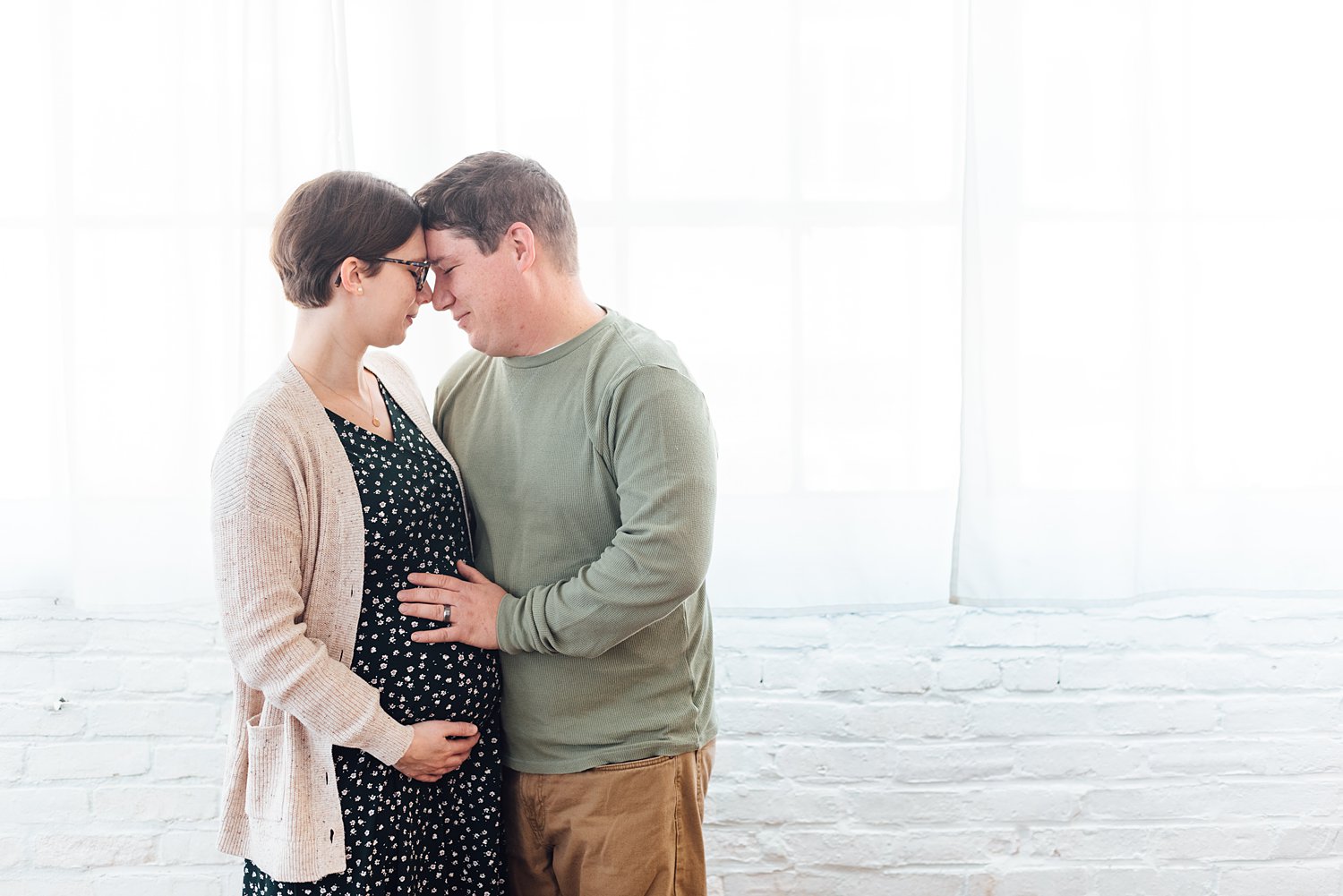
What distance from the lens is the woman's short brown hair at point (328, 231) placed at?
1326 millimetres

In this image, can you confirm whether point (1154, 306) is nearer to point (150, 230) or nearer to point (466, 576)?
point (466, 576)

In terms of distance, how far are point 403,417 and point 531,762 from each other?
55 centimetres

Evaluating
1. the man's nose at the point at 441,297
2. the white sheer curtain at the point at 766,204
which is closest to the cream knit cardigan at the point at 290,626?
the man's nose at the point at 441,297

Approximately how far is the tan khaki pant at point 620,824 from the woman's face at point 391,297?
2.23 feet

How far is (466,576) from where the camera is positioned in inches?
57.1

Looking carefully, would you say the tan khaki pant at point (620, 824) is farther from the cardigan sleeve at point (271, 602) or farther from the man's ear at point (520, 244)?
the man's ear at point (520, 244)

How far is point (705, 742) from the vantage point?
152 centimetres

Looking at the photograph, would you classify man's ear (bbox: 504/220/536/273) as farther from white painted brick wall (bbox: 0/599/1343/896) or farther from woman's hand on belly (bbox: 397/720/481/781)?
white painted brick wall (bbox: 0/599/1343/896)

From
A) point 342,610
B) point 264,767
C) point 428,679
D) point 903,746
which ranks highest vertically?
point 342,610

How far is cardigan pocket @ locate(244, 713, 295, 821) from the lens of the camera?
1324 mm

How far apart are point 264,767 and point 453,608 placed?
0.32 meters

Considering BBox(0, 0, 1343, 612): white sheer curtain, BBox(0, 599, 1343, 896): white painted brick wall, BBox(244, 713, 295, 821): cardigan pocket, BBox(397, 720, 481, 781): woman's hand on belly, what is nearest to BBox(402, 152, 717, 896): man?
BBox(397, 720, 481, 781): woman's hand on belly

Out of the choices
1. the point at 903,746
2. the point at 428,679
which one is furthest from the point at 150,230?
the point at 903,746

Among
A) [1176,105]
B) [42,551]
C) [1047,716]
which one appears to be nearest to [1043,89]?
[1176,105]
